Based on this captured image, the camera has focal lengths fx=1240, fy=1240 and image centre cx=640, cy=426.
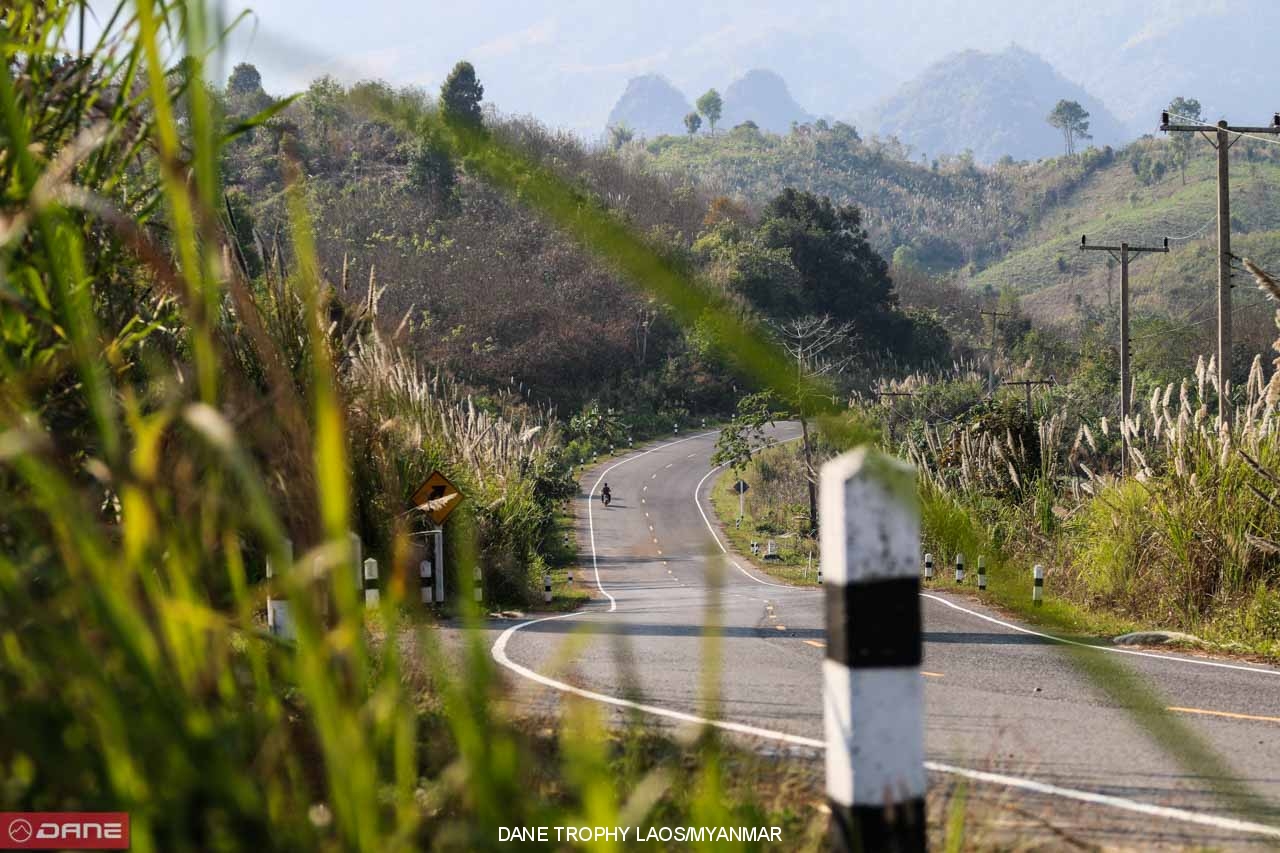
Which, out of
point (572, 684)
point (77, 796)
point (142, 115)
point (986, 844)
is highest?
point (142, 115)

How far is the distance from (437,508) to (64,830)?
9.99m

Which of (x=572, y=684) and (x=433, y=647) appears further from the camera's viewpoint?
(x=572, y=684)

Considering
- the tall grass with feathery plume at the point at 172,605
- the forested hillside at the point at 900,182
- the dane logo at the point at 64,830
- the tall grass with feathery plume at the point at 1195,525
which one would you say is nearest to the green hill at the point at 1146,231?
the forested hillside at the point at 900,182

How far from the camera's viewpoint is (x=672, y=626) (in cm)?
1209

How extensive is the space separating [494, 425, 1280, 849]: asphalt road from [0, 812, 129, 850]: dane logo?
622 millimetres

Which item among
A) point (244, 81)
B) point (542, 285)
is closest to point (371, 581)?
point (542, 285)

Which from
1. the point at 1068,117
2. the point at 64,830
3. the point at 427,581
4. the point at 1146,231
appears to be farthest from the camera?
the point at 1068,117

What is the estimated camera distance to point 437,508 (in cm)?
1170

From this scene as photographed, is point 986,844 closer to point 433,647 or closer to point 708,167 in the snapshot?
point 433,647

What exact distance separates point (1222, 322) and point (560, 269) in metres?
49.4

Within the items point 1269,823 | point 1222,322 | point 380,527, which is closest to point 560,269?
point 1222,322

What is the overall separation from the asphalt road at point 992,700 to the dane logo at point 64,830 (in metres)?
0.62

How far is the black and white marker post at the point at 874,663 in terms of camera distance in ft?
6.62

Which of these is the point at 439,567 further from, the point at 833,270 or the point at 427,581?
the point at 833,270
